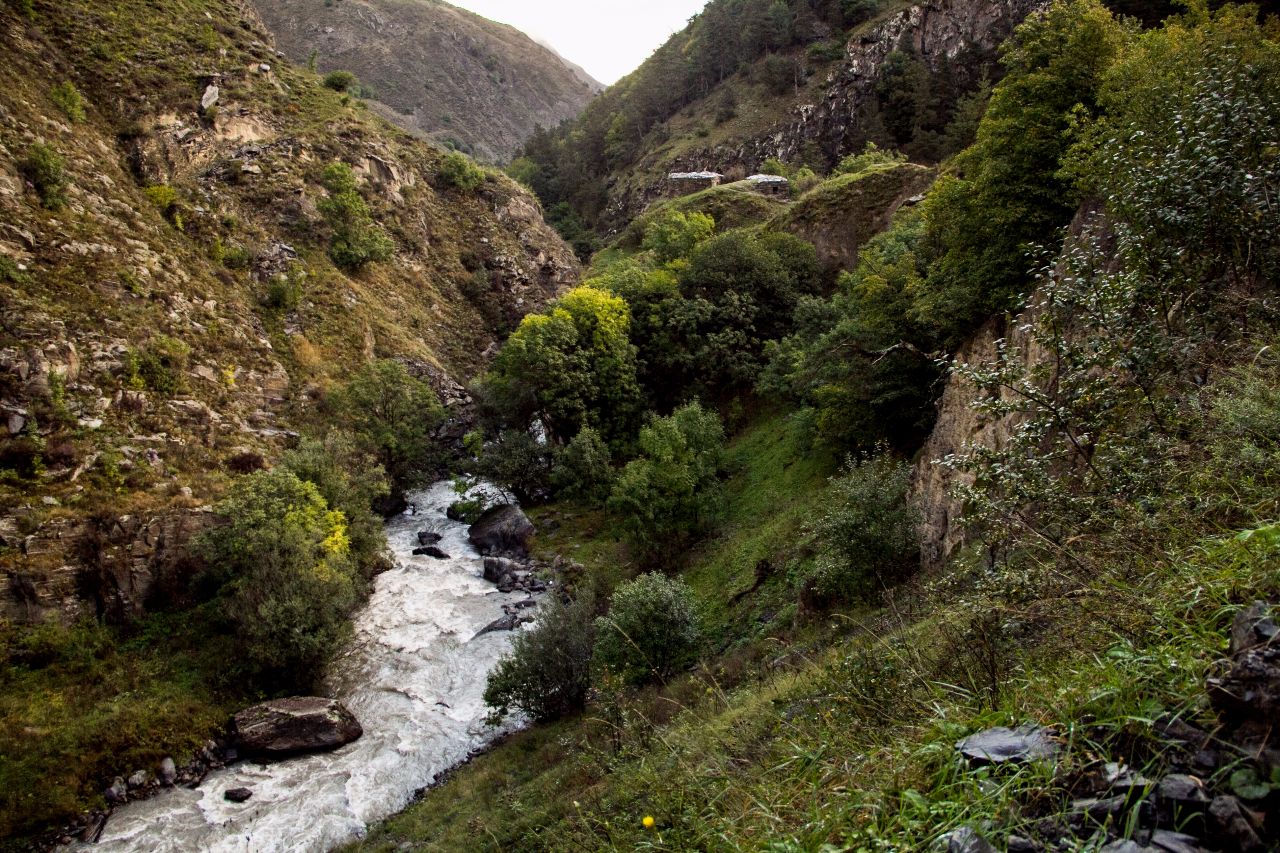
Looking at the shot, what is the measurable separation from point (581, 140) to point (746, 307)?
62.0 metres

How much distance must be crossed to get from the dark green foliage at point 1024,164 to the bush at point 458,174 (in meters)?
47.0

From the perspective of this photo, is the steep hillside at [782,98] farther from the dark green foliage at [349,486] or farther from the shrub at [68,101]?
the shrub at [68,101]

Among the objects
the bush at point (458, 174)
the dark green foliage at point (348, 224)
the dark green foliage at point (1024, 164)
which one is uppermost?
the bush at point (458, 174)

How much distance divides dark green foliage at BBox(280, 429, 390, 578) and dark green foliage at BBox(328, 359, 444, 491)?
3.50m

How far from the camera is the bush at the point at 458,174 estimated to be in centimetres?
5384

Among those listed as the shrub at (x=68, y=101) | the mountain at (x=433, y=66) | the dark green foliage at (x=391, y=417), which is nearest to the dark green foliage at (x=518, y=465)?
the dark green foliage at (x=391, y=417)

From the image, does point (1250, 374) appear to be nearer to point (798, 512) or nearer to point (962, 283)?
point (962, 283)

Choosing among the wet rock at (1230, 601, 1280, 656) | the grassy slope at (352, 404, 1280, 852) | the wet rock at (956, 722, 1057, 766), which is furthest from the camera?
the wet rock at (956, 722, 1057, 766)

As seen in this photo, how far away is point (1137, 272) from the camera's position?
6.40m

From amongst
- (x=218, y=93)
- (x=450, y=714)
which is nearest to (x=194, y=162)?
(x=218, y=93)

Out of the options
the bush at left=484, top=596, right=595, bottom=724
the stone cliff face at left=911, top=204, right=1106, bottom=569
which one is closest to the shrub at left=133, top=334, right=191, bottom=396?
the bush at left=484, top=596, right=595, bottom=724

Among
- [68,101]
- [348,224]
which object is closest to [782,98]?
[348,224]

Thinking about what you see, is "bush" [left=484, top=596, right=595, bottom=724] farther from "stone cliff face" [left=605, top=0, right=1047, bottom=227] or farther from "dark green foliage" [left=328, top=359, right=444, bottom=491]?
"stone cliff face" [left=605, top=0, right=1047, bottom=227]

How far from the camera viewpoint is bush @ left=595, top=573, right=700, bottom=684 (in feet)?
53.6
